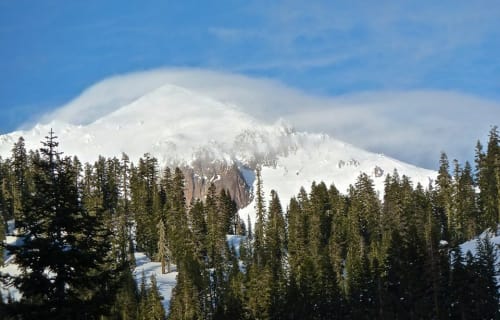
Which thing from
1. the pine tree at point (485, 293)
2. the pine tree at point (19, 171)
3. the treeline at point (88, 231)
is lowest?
the pine tree at point (485, 293)

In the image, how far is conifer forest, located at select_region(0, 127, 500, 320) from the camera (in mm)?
22406

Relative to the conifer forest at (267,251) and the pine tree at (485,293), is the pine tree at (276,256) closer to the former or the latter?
the conifer forest at (267,251)

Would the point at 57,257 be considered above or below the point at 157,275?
below

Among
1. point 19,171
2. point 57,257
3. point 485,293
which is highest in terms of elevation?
point 19,171

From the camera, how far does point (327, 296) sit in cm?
8575

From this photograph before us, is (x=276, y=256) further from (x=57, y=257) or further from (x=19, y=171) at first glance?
(x=57, y=257)

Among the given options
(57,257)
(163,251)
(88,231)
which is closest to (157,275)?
(163,251)

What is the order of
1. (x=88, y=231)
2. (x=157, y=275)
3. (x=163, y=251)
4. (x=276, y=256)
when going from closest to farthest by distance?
(x=88, y=231) < (x=276, y=256) < (x=157, y=275) < (x=163, y=251)

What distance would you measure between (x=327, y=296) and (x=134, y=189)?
6248cm

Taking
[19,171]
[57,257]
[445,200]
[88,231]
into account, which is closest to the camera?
[57,257]

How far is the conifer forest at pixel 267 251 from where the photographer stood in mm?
22406

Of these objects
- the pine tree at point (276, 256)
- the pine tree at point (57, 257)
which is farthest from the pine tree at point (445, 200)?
the pine tree at point (57, 257)

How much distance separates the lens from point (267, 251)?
347ft

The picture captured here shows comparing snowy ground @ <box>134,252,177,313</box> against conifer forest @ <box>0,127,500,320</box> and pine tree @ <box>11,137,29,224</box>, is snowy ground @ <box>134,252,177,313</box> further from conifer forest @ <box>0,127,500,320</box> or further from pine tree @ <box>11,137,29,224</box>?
pine tree @ <box>11,137,29,224</box>
